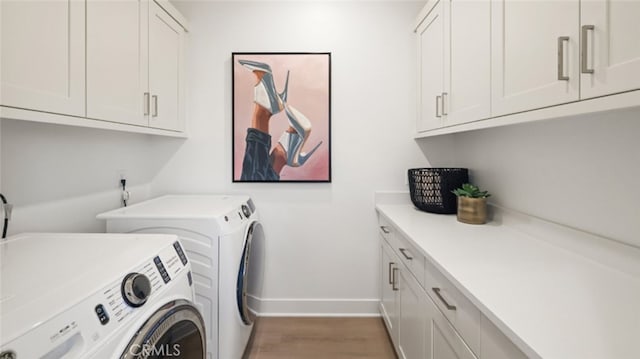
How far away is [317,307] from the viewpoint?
2.41 metres

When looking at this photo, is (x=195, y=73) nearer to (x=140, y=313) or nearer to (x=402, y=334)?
(x=140, y=313)

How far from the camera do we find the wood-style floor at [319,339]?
1.95 meters

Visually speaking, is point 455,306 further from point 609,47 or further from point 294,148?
point 294,148

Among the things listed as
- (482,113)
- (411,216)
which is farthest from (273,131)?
(482,113)

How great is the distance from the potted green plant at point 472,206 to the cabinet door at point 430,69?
1.49ft

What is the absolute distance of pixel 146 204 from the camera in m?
1.91

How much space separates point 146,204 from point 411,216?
169 centimetres

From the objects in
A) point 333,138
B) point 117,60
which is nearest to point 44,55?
point 117,60

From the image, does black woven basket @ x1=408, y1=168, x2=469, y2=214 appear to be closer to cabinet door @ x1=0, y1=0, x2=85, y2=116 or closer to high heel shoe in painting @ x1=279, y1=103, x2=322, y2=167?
high heel shoe in painting @ x1=279, y1=103, x2=322, y2=167

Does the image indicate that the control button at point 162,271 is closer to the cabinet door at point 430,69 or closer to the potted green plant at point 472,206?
the potted green plant at point 472,206

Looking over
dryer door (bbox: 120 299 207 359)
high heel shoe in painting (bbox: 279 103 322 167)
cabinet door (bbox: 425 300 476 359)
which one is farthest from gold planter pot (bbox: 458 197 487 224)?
dryer door (bbox: 120 299 207 359)

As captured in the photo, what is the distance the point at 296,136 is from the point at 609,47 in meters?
1.80

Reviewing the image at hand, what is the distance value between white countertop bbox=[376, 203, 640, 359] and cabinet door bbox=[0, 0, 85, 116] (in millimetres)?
1567

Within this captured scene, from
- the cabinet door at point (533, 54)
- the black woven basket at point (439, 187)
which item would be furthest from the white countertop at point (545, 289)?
the cabinet door at point (533, 54)
